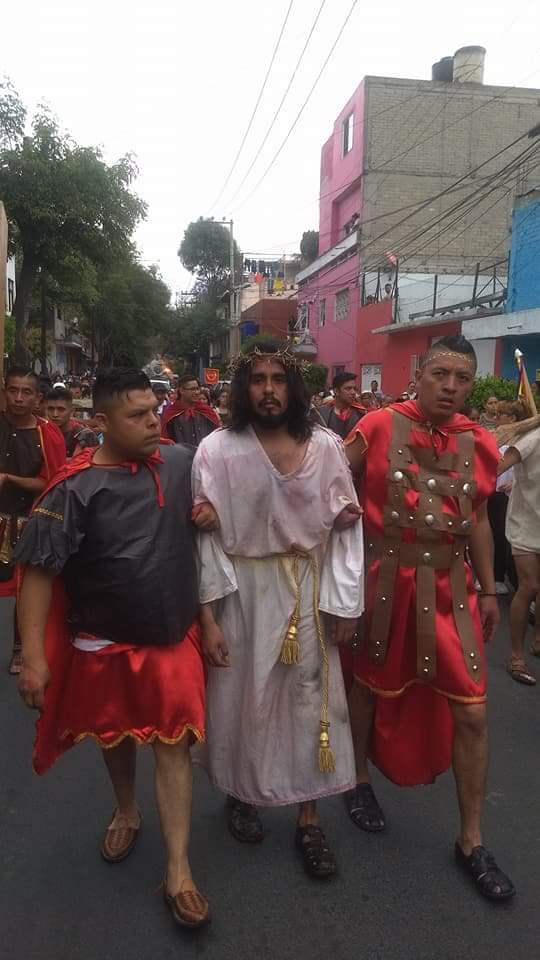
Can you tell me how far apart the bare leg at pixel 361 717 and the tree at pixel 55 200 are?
715 inches

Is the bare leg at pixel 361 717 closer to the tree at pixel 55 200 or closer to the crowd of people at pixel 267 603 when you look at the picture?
the crowd of people at pixel 267 603

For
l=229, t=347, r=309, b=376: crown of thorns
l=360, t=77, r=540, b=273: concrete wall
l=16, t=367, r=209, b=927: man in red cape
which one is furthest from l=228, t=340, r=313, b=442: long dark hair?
l=360, t=77, r=540, b=273: concrete wall

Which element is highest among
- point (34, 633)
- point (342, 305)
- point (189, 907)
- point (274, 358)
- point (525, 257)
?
point (525, 257)

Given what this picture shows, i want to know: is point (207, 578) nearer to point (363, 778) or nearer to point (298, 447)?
point (298, 447)

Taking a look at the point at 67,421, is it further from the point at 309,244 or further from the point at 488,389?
the point at 309,244

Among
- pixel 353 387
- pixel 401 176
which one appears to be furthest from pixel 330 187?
pixel 353 387

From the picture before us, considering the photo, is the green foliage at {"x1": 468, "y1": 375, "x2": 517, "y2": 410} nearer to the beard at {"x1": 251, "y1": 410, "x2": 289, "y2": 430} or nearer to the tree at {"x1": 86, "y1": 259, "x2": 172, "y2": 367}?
the beard at {"x1": 251, "y1": 410, "x2": 289, "y2": 430}

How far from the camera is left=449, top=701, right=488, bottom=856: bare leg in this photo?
8.96ft

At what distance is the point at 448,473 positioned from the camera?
2824 millimetres

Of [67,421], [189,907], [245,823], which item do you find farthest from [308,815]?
[67,421]

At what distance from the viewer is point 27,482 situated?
4367 mm

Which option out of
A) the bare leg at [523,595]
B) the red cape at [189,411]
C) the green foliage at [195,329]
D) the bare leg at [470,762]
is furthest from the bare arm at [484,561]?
the green foliage at [195,329]

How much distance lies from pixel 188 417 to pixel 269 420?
5447mm

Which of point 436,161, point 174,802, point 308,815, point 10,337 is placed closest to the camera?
point 174,802
